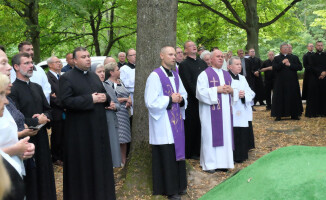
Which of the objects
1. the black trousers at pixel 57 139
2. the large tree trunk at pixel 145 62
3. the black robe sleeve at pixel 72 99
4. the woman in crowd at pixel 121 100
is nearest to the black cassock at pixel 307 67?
the woman in crowd at pixel 121 100

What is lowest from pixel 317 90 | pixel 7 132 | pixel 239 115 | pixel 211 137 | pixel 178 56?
pixel 211 137

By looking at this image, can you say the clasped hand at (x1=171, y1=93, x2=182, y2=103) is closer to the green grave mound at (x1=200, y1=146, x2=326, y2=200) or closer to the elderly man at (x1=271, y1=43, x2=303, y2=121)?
the green grave mound at (x1=200, y1=146, x2=326, y2=200)

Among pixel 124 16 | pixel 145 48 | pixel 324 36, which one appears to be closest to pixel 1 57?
pixel 145 48

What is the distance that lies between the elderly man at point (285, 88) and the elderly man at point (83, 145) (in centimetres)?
848

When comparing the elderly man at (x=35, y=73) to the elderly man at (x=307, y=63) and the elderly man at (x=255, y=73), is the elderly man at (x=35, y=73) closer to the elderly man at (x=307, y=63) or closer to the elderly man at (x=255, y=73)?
the elderly man at (x=307, y=63)

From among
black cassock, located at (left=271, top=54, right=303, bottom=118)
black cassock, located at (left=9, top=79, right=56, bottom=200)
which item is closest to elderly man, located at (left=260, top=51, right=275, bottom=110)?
black cassock, located at (left=271, top=54, right=303, bottom=118)

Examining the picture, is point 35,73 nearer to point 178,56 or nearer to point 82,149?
point 82,149

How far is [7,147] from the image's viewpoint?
147 inches

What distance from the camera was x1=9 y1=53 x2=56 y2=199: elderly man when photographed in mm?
5418

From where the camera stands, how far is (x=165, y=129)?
248 inches

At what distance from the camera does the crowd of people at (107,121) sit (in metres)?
5.36

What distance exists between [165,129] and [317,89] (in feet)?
29.5

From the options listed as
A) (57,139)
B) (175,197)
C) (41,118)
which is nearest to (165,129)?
(175,197)

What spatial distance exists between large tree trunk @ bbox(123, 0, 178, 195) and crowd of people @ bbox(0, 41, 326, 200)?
0.36 m
